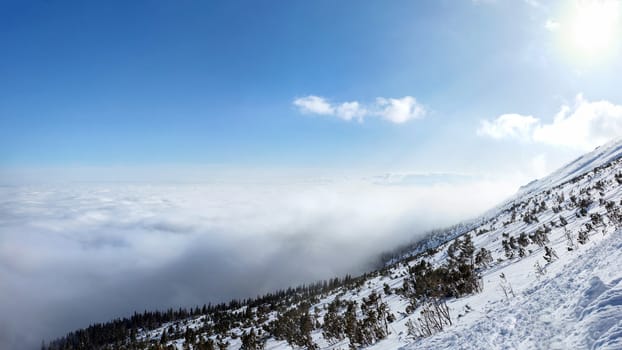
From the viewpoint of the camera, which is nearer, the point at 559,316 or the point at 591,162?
the point at 559,316

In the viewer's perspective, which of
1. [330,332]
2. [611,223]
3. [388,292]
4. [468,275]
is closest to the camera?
[468,275]

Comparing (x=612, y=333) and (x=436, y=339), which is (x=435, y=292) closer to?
(x=436, y=339)

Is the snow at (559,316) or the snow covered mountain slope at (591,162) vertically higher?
the snow covered mountain slope at (591,162)

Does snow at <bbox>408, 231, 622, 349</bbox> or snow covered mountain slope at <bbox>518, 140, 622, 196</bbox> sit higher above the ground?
snow covered mountain slope at <bbox>518, 140, 622, 196</bbox>

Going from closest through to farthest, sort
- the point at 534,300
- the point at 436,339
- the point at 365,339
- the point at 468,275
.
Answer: the point at 534,300 < the point at 436,339 < the point at 365,339 < the point at 468,275

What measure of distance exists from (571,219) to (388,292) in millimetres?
11571

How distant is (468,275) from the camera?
32.9 feet

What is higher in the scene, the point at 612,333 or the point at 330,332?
the point at 612,333

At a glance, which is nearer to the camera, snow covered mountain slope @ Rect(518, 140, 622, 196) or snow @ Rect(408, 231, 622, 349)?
snow @ Rect(408, 231, 622, 349)

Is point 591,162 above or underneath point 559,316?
above

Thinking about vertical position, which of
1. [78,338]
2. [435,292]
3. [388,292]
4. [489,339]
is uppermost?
[489,339]

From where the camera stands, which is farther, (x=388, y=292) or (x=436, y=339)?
(x=388, y=292)

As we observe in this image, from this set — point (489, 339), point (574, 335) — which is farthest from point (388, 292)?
point (574, 335)

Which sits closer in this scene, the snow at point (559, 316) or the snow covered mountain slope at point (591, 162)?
the snow at point (559, 316)
